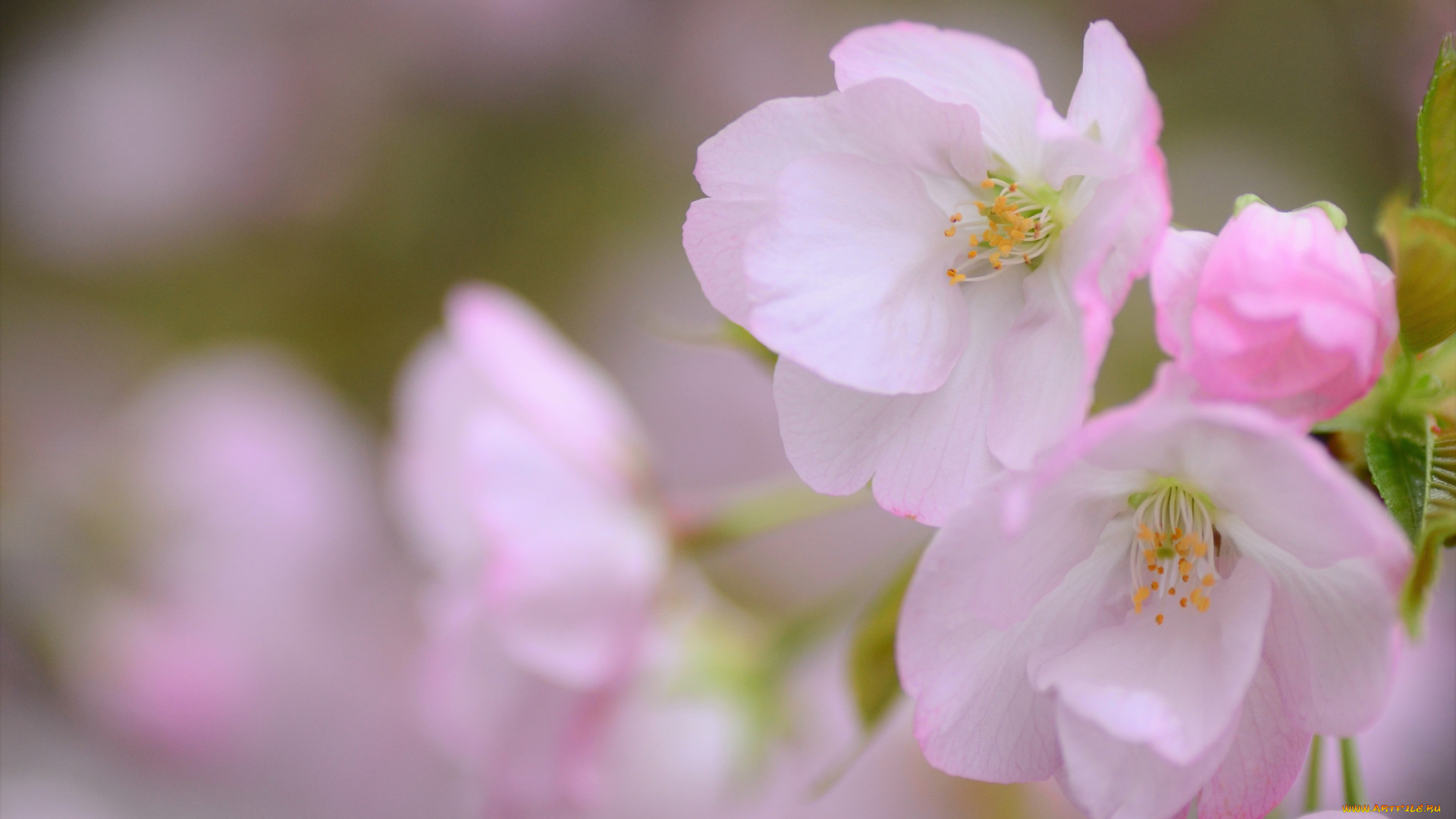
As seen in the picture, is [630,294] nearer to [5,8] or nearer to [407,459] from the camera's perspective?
[407,459]

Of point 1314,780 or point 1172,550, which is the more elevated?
point 1172,550

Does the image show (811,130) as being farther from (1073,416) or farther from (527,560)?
(527,560)

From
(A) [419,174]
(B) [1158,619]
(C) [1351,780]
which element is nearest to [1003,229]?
(B) [1158,619]

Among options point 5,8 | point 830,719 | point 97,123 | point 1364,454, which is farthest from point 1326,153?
point 5,8

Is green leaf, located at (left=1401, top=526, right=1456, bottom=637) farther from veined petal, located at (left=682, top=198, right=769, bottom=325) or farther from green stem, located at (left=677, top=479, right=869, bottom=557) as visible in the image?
green stem, located at (left=677, top=479, right=869, bottom=557)

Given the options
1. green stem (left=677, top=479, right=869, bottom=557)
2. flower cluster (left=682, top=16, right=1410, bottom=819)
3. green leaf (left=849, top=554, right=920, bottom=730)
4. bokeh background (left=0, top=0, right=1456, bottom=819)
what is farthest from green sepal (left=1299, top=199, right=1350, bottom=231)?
bokeh background (left=0, top=0, right=1456, bottom=819)
